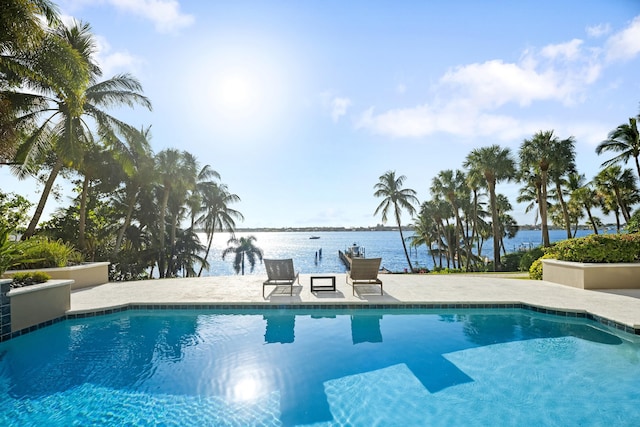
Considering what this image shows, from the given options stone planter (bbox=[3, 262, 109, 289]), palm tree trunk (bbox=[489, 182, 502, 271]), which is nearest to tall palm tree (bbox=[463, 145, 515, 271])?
palm tree trunk (bbox=[489, 182, 502, 271])

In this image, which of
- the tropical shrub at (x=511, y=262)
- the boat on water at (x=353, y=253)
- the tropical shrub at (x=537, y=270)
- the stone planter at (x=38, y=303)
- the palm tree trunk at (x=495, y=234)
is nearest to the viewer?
the stone planter at (x=38, y=303)

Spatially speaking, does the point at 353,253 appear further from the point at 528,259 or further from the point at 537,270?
the point at 537,270

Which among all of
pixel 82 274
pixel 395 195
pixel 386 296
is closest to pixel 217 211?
pixel 395 195

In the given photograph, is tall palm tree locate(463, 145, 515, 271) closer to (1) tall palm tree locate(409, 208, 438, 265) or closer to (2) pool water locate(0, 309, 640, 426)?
(1) tall palm tree locate(409, 208, 438, 265)

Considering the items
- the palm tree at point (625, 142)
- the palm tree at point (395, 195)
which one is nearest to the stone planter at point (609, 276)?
the palm tree at point (625, 142)

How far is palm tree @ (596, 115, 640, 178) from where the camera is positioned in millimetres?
23312

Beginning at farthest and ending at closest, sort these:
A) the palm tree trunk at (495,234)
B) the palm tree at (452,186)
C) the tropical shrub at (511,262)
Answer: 1. the palm tree at (452,186)
2. the tropical shrub at (511,262)
3. the palm tree trunk at (495,234)

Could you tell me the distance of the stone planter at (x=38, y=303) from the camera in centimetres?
615

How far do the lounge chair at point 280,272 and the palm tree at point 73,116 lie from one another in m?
9.14

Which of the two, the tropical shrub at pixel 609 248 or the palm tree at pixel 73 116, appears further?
the palm tree at pixel 73 116

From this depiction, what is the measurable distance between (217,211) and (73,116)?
22.1 m

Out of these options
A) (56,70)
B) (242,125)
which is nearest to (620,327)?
(242,125)

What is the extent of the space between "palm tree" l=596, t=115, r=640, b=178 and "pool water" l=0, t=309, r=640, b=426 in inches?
974

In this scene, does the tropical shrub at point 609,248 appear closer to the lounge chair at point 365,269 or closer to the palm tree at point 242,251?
the lounge chair at point 365,269
